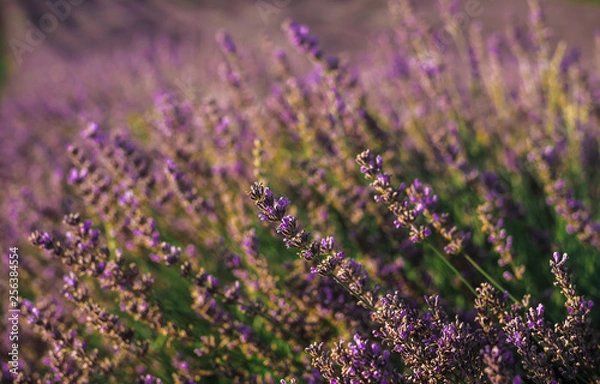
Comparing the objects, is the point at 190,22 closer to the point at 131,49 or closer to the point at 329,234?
the point at 131,49

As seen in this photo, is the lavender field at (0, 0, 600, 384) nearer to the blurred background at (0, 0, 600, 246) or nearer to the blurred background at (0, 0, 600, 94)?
the blurred background at (0, 0, 600, 246)

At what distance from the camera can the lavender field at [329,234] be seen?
146cm

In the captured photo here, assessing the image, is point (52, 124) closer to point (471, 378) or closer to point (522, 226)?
point (522, 226)

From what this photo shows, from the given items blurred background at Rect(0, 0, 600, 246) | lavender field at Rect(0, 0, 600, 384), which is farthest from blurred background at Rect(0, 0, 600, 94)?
lavender field at Rect(0, 0, 600, 384)

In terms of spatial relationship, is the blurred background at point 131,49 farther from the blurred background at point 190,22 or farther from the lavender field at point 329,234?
the lavender field at point 329,234

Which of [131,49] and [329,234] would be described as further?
[131,49]

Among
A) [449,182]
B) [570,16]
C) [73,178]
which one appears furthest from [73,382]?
[570,16]

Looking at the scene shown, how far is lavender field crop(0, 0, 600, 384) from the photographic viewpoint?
146 cm

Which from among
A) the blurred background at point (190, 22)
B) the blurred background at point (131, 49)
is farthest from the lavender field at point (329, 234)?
the blurred background at point (190, 22)

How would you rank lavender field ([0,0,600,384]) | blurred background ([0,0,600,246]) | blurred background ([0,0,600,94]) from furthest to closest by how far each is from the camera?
blurred background ([0,0,600,94]) → blurred background ([0,0,600,246]) → lavender field ([0,0,600,384])

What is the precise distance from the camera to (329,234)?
2.33m

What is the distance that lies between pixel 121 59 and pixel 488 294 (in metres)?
8.93

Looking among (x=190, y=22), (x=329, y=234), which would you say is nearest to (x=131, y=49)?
(x=190, y=22)

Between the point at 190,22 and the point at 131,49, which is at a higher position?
the point at 190,22
